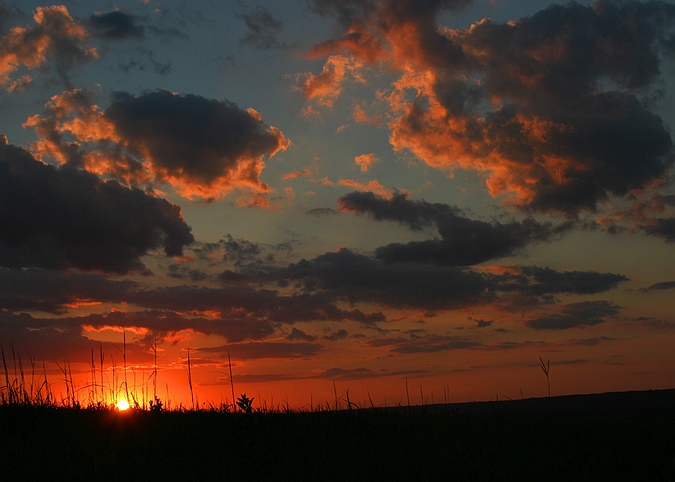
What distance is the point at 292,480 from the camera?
272 inches

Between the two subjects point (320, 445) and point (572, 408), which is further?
point (572, 408)

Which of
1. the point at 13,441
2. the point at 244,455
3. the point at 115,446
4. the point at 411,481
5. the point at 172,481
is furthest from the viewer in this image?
the point at 13,441

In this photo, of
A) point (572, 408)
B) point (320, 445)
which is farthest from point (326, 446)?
point (572, 408)

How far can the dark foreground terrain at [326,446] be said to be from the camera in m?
7.17

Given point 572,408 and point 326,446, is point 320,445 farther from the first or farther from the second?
point 572,408

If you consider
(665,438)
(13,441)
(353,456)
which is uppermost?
(13,441)

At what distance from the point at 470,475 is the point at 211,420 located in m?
4.75

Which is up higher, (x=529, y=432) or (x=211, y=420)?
(x=211, y=420)

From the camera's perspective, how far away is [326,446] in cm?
848

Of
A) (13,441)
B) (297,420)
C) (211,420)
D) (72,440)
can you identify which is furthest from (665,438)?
(13,441)

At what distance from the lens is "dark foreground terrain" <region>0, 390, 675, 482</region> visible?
7168 millimetres

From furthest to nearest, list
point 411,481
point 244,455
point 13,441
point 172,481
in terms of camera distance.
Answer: point 13,441, point 244,455, point 172,481, point 411,481

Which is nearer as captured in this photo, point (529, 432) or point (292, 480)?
point (292, 480)

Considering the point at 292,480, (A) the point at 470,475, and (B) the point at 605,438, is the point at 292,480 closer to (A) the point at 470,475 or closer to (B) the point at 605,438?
(A) the point at 470,475
